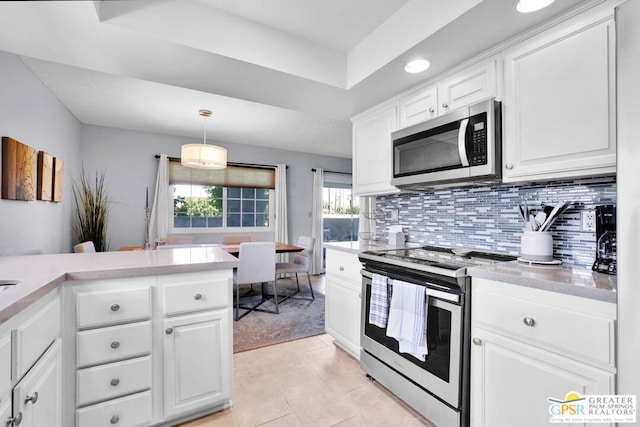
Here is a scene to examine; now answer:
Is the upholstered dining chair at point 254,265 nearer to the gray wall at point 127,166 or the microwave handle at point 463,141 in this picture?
the gray wall at point 127,166

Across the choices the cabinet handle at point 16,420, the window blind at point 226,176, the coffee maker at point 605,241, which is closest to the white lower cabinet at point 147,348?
the cabinet handle at point 16,420

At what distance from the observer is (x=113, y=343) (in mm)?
1397

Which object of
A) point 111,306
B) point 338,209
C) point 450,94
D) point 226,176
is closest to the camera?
point 111,306

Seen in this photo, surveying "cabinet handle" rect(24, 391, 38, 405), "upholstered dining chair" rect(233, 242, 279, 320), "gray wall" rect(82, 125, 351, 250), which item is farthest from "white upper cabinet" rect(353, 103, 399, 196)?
"gray wall" rect(82, 125, 351, 250)

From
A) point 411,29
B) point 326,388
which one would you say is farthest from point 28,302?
point 411,29

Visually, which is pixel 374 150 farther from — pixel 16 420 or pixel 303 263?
pixel 16 420

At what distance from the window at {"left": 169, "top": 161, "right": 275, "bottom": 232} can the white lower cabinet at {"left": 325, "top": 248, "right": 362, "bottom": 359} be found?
275 centimetres

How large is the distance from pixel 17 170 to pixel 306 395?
246 centimetres

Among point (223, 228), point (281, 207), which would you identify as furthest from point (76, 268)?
point (281, 207)

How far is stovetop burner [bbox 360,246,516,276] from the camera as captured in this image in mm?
1491

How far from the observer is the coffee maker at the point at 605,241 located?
129cm

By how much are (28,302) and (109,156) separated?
12.1 feet

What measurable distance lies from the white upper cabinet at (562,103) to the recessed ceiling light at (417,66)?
16.0 inches

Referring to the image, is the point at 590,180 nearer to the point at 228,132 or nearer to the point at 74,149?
the point at 228,132
